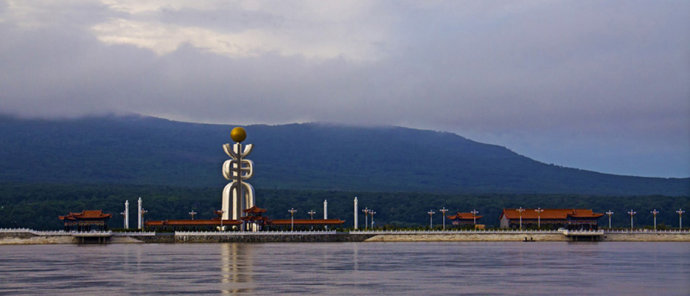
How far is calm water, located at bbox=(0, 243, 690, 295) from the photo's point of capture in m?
58.7

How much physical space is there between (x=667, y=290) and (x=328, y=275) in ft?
72.9

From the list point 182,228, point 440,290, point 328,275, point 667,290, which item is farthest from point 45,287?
point 182,228

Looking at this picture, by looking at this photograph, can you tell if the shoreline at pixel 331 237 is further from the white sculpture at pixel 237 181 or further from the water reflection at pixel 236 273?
the water reflection at pixel 236 273

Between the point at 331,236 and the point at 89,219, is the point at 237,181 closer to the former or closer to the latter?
the point at 331,236

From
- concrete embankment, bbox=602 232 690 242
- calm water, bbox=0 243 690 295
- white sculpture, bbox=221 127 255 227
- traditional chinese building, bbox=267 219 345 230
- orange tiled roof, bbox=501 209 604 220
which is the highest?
white sculpture, bbox=221 127 255 227

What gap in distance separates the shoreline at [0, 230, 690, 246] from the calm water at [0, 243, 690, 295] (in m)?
46.6

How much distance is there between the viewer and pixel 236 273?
7094 centimetres

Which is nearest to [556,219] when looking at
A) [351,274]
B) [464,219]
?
[464,219]

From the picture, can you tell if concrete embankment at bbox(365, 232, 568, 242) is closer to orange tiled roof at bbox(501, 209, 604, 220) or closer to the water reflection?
orange tiled roof at bbox(501, 209, 604, 220)

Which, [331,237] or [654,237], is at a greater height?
[331,237]

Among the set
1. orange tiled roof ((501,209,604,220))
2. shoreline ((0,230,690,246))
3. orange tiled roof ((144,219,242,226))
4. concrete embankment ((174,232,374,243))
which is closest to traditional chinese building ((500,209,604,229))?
orange tiled roof ((501,209,604,220))

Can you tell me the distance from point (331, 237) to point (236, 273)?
3130 inches

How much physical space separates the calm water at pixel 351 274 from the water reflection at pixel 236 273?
0.06 meters

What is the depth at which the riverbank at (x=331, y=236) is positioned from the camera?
143875 millimetres
